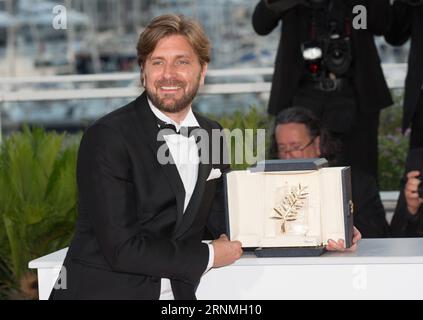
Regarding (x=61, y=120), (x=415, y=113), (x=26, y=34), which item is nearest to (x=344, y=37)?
(x=415, y=113)

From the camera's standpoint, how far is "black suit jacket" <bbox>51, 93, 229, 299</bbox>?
2543mm

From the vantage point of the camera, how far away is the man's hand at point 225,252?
270 centimetres

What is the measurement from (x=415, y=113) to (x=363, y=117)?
0.27 meters

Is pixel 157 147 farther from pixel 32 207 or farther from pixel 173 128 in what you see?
pixel 32 207

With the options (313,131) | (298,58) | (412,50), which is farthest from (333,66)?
(313,131)

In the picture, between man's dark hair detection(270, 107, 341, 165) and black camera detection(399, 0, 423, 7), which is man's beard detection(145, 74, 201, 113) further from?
black camera detection(399, 0, 423, 7)

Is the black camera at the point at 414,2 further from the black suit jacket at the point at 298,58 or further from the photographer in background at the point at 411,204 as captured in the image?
the photographer in background at the point at 411,204

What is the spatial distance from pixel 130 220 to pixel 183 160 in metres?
0.27

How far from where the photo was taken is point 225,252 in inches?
107

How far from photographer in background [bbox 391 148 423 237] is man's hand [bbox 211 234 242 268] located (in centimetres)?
105

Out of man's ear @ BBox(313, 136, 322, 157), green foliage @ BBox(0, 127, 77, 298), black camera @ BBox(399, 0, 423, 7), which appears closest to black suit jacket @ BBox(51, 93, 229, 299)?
man's ear @ BBox(313, 136, 322, 157)

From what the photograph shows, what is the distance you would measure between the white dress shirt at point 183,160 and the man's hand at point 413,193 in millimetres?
1114

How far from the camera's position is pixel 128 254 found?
99.5 inches
